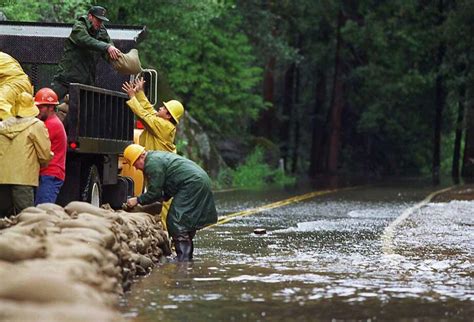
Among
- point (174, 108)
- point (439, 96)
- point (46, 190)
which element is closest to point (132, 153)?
point (46, 190)

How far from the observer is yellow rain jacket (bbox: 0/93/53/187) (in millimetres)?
14398

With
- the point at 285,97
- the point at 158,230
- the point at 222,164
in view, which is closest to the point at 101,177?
the point at 158,230

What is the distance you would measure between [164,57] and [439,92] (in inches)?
865

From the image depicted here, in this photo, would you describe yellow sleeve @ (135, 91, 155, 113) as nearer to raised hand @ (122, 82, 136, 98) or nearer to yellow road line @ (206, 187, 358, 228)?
raised hand @ (122, 82, 136, 98)

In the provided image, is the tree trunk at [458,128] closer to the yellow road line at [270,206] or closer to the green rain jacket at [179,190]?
the yellow road line at [270,206]

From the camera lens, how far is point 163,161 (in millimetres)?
15016

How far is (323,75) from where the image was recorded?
230ft

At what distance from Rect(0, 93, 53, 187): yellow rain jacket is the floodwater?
5.67 feet

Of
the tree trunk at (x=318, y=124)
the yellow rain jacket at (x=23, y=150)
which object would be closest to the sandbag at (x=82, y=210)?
the yellow rain jacket at (x=23, y=150)

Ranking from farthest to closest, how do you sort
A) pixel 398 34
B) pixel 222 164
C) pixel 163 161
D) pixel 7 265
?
pixel 398 34 → pixel 222 164 → pixel 163 161 → pixel 7 265

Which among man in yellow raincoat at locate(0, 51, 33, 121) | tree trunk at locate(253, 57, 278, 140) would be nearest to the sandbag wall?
man in yellow raincoat at locate(0, 51, 33, 121)

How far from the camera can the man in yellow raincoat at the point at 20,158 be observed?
47.3 feet

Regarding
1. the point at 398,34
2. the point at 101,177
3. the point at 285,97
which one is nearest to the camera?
the point at 101,177

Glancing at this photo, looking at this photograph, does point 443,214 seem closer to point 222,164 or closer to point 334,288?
point 334,288
